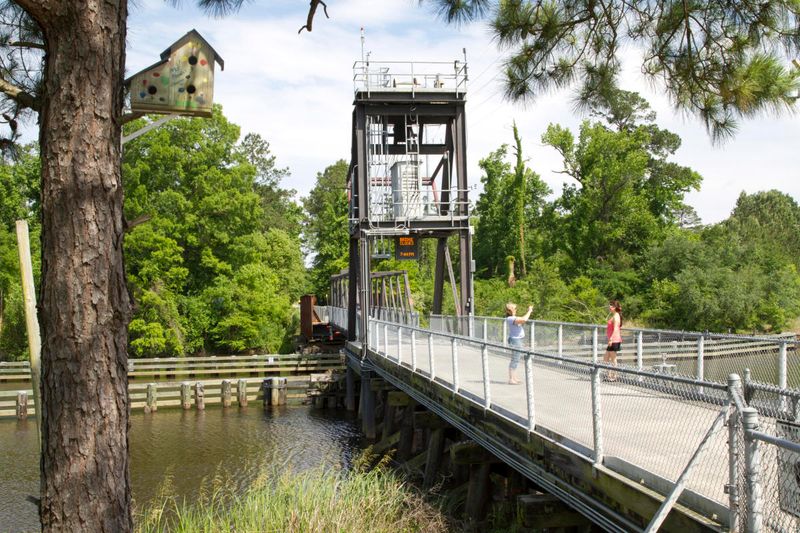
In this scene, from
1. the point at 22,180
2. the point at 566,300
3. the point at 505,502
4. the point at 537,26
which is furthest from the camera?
the point at 22,180

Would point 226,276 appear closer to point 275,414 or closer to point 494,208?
point 275,414

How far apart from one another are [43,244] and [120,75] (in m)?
1.20

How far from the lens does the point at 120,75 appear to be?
532 cm

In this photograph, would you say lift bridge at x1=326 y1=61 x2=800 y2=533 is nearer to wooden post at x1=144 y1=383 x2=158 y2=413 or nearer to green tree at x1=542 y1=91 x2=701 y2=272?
wooden post at x1=144 y1=383 x2=158 y2=413

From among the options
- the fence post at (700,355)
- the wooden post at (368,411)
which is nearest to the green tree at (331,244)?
the wooden post at (368,411)

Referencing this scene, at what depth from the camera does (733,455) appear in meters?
5.25

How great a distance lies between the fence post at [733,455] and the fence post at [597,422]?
77.4 inches

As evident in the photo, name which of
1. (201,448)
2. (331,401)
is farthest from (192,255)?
(201,448)

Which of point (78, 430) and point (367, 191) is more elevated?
point (367, 191)

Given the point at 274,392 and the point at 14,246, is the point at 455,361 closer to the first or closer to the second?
the point at 274,392

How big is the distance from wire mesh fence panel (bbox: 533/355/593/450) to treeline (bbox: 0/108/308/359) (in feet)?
108

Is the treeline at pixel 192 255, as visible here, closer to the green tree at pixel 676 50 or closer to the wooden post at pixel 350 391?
the wooden post at pixel 350 391

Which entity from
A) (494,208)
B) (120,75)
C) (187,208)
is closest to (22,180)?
(187,208)

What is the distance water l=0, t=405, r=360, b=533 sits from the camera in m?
17.0
